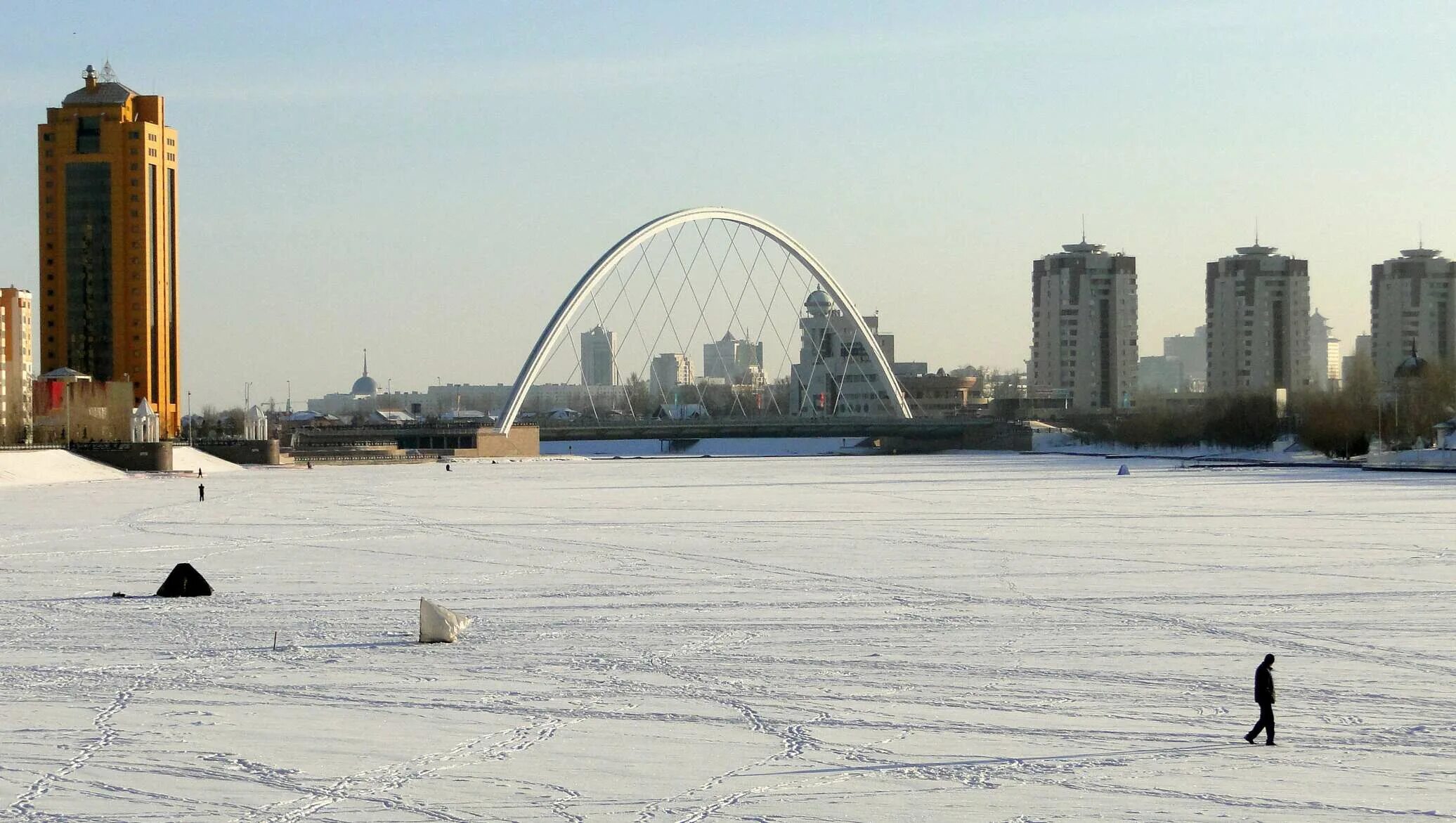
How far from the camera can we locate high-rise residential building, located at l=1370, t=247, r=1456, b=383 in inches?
7357

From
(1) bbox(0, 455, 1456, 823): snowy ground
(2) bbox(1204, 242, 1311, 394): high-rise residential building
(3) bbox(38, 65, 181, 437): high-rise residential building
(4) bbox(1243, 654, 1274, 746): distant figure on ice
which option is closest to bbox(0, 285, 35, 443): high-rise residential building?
(3) bbox(38, 65, 181, 437): high-rise residential building

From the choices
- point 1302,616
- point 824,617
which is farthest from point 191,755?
point 1302,616

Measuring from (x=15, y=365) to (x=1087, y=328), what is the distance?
11948cm

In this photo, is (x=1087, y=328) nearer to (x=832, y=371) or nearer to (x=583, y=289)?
(x=832, y=371)

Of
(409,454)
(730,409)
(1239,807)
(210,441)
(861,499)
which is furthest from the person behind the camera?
(730,409)

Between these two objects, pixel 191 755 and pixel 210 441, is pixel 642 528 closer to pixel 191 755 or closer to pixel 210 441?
pixel 191 755

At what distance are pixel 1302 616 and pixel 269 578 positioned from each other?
43.3 feet

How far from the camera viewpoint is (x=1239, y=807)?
9.55m

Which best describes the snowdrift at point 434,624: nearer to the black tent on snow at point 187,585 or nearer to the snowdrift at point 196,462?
the black tent on snow at point 187,585

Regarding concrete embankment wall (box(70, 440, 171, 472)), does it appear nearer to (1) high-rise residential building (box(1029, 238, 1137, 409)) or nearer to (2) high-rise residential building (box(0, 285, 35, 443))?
(2) high-rise residential building (box(0, 285, 35, 443))

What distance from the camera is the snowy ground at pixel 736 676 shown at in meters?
9.99

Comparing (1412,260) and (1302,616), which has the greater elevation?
(1412,260)

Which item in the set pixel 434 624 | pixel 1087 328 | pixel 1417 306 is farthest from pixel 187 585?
pixel 1417 306

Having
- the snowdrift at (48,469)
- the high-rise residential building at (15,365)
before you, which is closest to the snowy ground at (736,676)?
the snowdrift at (48,469)
